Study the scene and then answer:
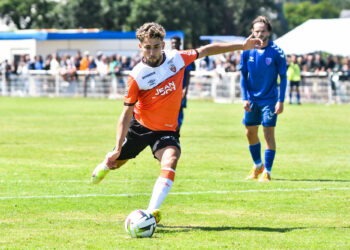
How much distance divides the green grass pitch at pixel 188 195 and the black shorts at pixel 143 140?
727mm

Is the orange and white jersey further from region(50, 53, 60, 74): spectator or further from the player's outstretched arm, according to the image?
region(50, 53, 60, 74): spectator

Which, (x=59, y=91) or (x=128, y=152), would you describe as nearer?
(x=128, y=152)

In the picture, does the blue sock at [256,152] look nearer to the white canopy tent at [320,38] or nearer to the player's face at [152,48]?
the player's face at [152,48]

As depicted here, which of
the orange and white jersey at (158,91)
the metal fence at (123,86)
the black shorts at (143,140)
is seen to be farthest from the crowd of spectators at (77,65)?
the orange and white jersey at (158,91)

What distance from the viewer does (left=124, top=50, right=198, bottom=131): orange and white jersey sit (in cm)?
813

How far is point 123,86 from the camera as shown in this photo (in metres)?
38.1

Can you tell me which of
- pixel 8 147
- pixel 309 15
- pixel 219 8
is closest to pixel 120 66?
pixel 8 147

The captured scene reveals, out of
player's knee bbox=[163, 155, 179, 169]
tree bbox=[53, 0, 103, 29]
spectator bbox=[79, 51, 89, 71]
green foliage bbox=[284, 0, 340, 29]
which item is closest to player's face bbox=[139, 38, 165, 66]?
player's knee bbox=[163, 155, 179, 169]

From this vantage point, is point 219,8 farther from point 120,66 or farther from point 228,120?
point 228,120

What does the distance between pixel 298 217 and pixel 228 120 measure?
1696 cm

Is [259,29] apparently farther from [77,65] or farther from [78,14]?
[78,14]

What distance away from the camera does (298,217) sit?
8.63 metres

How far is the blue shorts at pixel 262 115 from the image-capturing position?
38.1 ft

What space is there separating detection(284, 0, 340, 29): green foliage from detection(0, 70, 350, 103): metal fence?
90.8 m
